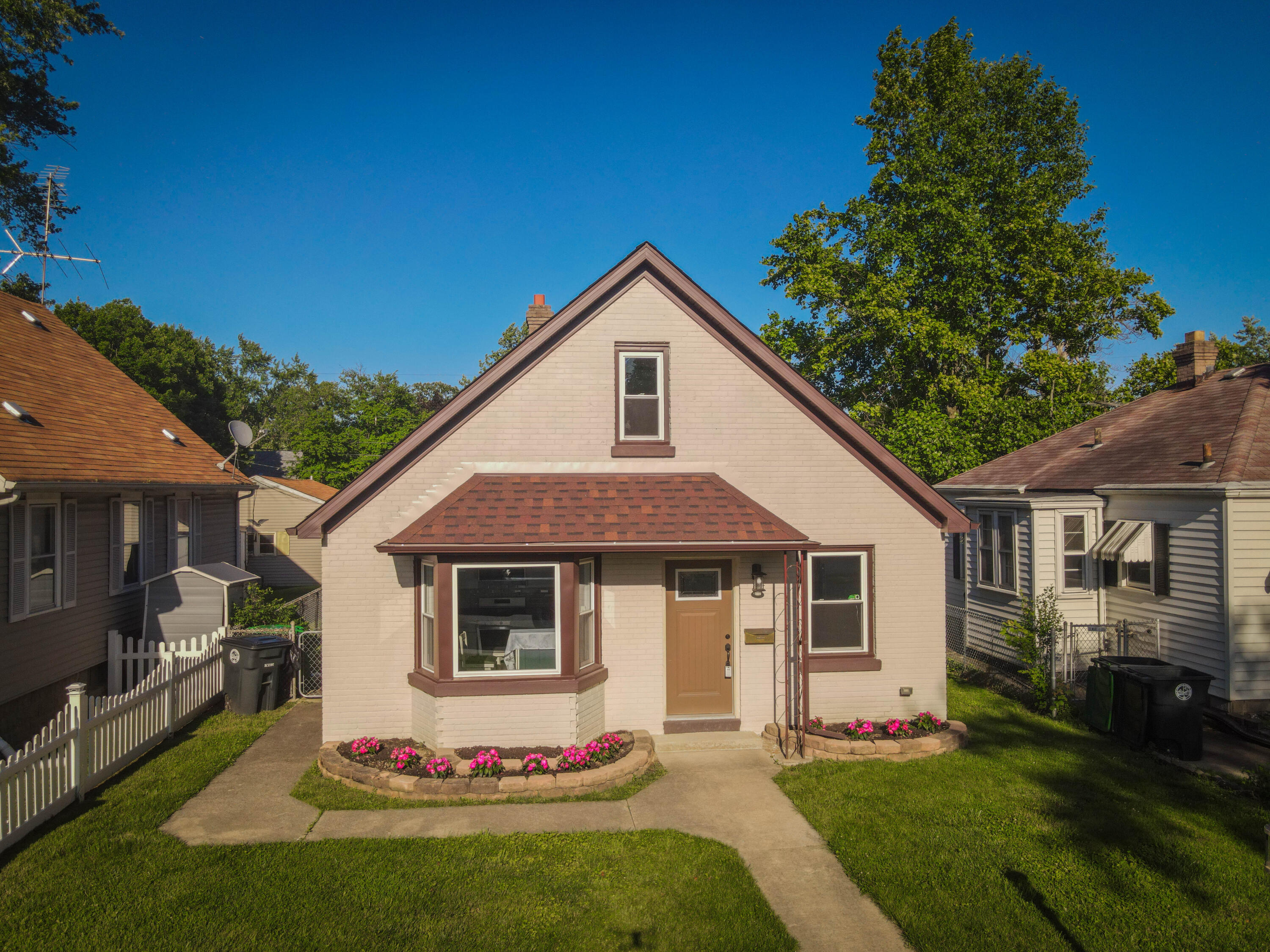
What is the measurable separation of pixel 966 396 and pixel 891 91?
41.5ft

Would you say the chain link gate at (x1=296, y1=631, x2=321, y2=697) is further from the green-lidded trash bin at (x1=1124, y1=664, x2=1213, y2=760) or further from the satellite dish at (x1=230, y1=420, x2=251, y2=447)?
the green-lidded trash bin at (x1=1124, y1=664, x2=1213, y2=760)

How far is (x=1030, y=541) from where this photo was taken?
14539 mm

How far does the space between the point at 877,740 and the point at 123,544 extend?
A: 13975 millimetres

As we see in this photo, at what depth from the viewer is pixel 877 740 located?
984 cm

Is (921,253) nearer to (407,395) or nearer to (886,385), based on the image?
(886,385)

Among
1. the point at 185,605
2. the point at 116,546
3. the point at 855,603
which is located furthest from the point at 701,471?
the point at 116,546

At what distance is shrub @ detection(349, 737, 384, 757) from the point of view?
9.41m

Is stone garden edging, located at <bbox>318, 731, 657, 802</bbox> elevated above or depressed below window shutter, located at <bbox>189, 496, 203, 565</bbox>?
below

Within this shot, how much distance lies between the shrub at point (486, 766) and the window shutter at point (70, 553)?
8.02m

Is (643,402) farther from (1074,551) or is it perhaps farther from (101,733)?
(1074,551)

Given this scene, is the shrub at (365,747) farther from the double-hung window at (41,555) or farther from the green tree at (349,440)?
the green tree at (349,440)

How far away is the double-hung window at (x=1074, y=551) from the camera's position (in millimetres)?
14406

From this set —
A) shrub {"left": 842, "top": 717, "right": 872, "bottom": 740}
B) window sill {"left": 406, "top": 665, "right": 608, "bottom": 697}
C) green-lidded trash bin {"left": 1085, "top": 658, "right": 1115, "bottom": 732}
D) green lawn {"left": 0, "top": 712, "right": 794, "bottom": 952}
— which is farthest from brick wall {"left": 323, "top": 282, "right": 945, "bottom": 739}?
green lawn {"left": 0, "top": 712, "right": 794, "bottom": 952}

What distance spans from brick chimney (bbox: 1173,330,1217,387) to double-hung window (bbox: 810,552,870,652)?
1194 centimetres
